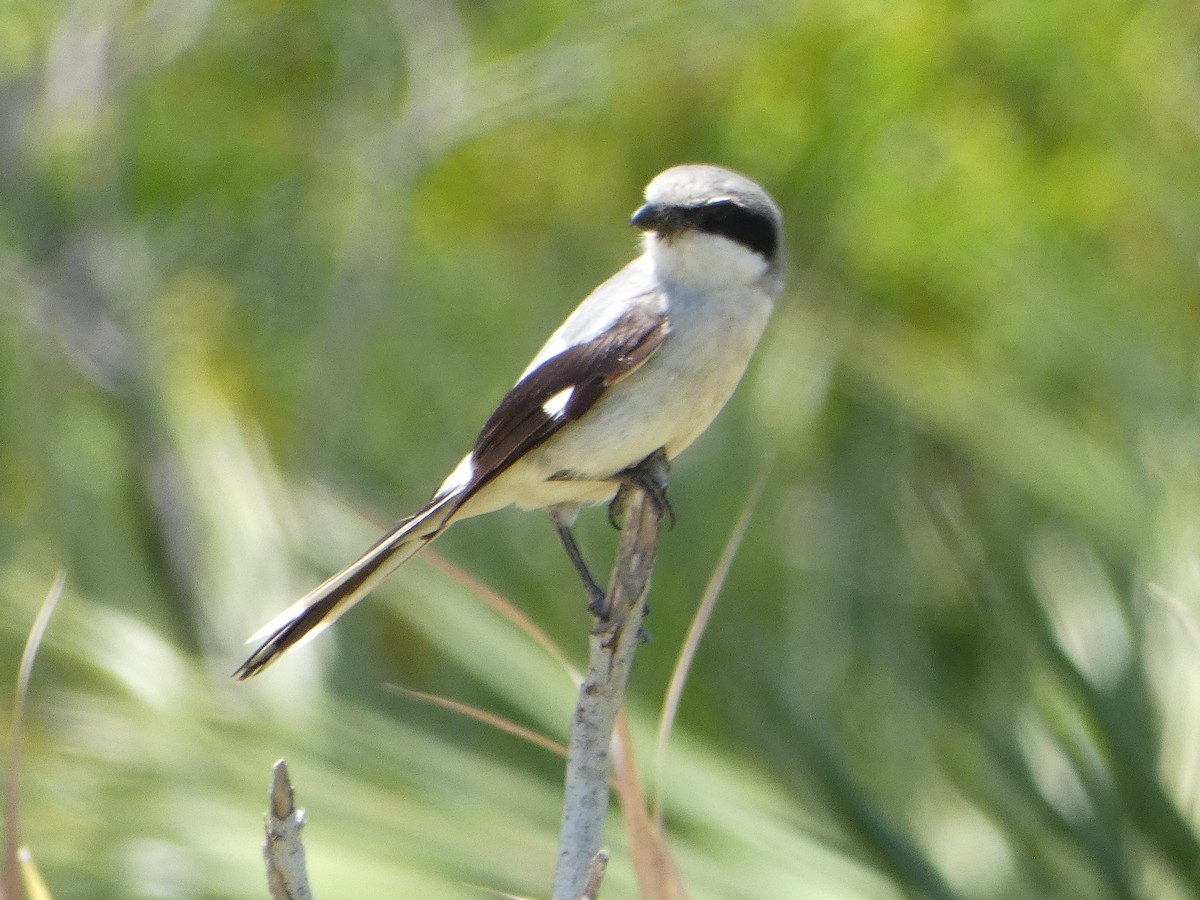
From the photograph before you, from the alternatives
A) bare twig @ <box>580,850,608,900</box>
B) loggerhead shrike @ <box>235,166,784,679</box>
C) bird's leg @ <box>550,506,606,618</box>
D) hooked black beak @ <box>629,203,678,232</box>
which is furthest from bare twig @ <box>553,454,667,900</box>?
hooked black beak @ <box>629,203,678,232</box>

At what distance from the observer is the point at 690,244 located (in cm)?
308

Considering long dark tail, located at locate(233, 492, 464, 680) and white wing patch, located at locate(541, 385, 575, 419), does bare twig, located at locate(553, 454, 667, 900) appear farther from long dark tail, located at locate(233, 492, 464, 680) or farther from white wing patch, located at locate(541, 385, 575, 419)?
white wing patch, located at locate(541, 385, 575, 419)

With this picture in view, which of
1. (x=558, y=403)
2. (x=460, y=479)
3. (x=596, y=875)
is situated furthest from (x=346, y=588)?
(x=596, y=875)

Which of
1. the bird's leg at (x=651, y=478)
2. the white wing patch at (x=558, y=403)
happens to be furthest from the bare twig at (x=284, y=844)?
the white wing patch at (x=558, y=403)

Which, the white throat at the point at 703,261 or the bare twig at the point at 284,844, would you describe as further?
the white throat at the point at 703,261

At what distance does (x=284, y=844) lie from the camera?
1.44 m

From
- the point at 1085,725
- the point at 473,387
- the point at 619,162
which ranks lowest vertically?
the point at 1085,725

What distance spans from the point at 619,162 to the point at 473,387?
2314 millimetres

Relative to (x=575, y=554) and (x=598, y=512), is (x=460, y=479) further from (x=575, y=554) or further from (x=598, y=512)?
(x=598, y=512)

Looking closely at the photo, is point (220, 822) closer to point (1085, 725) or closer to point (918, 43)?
point (1085, 725)

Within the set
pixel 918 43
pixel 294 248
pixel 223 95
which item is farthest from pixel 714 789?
pixel 223 95

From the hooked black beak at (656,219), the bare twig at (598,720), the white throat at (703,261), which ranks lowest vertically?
the bare twig at (598,720)

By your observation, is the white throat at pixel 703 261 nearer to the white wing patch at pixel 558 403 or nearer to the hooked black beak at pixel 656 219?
the hooked black beak at pixel 656 219

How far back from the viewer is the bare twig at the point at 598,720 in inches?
65.2
